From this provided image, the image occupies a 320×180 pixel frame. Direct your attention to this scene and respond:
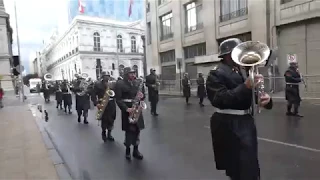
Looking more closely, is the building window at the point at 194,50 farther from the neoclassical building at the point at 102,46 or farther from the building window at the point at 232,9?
the neoclassical building at the point at 102,46

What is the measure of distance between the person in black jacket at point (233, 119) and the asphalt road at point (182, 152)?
181 centimetres

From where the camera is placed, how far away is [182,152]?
20.6ft

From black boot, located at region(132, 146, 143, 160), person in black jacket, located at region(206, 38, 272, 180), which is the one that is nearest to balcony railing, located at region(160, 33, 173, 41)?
black boot, located at region(132, 146, 143, 160)

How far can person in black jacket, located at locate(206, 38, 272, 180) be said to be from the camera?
2873mm

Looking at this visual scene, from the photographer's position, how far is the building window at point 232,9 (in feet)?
70.4

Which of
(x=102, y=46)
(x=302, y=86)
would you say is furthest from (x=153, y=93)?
(x=102, y=46)

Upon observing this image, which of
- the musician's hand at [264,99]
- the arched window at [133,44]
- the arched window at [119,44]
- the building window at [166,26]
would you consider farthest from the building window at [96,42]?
the musician's hand at [264,99]

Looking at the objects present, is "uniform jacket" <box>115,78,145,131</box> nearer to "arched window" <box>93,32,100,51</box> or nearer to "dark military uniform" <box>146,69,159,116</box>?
"dark military uniform" <box>146,69,159,116</box>

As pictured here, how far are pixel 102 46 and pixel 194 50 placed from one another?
127 feet

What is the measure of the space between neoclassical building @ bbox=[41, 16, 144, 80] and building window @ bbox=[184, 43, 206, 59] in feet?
98.5

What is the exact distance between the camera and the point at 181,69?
28234 millimetres

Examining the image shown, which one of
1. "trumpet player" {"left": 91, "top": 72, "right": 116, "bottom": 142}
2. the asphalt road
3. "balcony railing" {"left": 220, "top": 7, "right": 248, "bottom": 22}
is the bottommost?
the asphalt road

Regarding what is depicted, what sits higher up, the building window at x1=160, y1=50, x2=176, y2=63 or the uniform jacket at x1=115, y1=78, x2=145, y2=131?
the building window at x1=160, y1=50, x2=176, y2=63

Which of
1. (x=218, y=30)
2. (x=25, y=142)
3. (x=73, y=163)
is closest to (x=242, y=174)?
(x=73, y=163)
